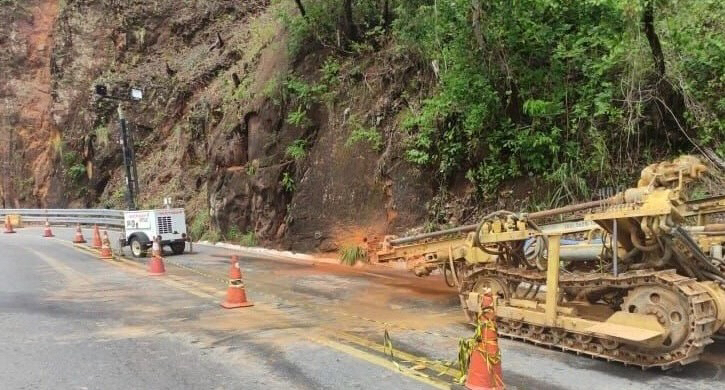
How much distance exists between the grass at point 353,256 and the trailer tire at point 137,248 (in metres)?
6.40

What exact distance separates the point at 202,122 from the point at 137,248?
9038 millimetres

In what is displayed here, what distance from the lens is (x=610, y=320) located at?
5789 millimetres

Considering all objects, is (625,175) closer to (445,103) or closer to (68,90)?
(445,103)

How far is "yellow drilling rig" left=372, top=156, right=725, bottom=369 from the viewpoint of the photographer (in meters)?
5.40

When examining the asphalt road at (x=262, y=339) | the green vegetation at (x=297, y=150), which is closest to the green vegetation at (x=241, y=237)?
the green vegetation at (x=297, y=150)

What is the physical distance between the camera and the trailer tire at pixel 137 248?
16.8m

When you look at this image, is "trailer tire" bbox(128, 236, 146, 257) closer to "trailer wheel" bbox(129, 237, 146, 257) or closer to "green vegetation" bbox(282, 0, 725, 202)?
"trailer wheel" bbox(129, 237, 146, 257)

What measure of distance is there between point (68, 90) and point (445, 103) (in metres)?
29.5

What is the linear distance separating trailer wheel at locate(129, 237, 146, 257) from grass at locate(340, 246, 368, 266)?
642 centimetres

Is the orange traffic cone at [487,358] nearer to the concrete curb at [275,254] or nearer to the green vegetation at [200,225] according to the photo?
the concrete curb at [275,254]

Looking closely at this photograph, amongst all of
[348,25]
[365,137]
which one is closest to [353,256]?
[365,137]

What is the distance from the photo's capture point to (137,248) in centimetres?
1700

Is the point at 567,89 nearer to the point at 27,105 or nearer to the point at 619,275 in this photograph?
the point at 619,275

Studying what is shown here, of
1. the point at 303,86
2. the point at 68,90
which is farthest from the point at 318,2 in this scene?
the point at 68,90
